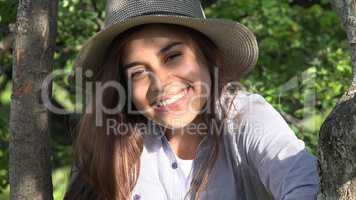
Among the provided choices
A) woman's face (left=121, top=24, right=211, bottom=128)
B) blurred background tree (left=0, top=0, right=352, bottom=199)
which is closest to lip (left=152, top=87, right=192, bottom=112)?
woman's face (left=121, top=24, right=211, bottom=128)

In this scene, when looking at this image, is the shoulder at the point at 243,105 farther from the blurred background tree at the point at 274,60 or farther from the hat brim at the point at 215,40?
the blurred background tree at the point at 274,60

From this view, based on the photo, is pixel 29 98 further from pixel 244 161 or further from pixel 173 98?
pixel 244 161

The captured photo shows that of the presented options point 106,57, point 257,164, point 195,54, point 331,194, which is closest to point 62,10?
point 106,57

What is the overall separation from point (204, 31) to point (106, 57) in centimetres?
40

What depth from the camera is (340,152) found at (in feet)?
Answer: 4.67

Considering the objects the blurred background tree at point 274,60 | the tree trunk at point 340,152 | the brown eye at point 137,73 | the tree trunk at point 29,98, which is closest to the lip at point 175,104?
the brown eye at point 137,73

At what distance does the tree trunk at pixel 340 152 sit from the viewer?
1.41 metres

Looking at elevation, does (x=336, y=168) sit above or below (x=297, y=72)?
below

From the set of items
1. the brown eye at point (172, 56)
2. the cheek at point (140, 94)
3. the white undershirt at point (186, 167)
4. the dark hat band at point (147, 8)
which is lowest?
the white undershirt at point (186, 167)

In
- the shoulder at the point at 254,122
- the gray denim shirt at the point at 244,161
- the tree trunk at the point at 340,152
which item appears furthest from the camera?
the shoulder at the point at 254,122

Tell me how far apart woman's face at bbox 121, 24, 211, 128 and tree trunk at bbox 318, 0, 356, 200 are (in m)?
0.90

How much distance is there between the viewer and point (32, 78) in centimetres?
231

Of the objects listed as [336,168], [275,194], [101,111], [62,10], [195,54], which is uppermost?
[62,10]

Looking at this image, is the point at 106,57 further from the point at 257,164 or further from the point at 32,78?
the point at 257,164
